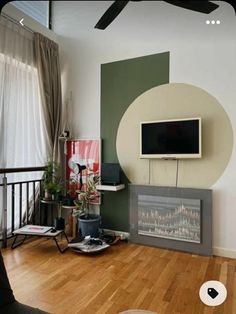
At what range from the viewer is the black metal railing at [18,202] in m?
2.70

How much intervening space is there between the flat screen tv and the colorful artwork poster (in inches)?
25.9

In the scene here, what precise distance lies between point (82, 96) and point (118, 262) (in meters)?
2.14

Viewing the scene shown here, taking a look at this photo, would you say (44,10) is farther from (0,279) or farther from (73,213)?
(73,213)

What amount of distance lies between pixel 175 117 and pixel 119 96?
778 mm

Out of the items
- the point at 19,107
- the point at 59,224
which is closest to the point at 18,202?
the point at 59,224

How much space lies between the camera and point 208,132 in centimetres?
263

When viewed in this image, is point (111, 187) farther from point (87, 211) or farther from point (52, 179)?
point (52, 179)

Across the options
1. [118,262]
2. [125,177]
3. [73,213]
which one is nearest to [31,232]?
[73,213]

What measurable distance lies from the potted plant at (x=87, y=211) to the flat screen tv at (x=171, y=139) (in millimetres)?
739

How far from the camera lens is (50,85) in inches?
125

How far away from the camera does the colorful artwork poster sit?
Result: 318 centimetres

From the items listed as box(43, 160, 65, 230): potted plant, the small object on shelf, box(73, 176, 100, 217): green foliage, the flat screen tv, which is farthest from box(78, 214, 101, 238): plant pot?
the flat screen tv

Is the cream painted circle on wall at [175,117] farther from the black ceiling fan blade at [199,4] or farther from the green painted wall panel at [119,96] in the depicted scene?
the black ceiling fan blade at [199,4]

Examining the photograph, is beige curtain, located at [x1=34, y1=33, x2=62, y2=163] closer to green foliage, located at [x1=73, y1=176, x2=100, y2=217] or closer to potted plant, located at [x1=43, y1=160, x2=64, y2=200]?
potted plant, located at [x1=43, y1=160, x2=64, y2=200]
